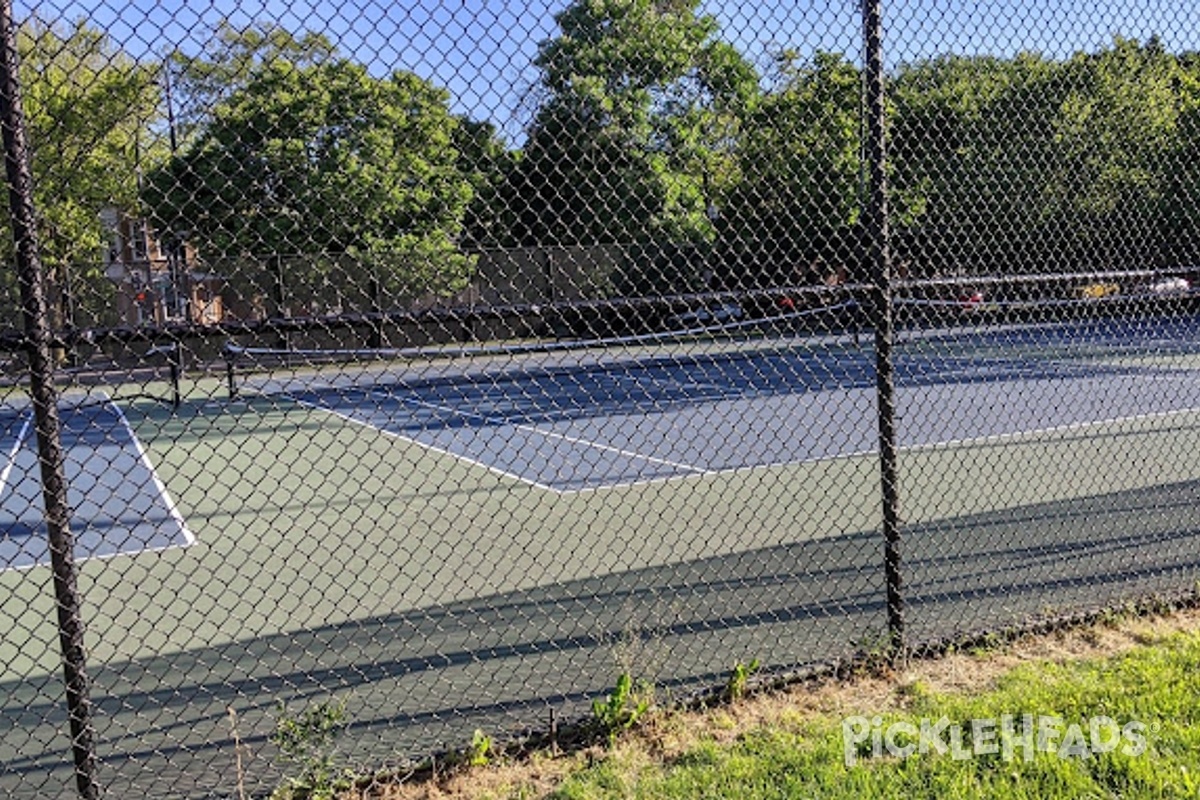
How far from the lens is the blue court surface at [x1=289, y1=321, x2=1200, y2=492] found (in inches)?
369

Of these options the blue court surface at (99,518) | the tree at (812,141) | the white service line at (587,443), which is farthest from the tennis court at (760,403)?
the tree at (812,141)

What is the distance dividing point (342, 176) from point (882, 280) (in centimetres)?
1098

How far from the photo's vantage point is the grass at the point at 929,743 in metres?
2.82

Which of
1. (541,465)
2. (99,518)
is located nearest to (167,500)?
(99,518)

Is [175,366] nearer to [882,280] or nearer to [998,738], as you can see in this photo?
[882,280]

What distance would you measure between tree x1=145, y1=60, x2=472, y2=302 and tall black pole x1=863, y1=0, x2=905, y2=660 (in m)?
3.55

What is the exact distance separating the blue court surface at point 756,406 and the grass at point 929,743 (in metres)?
3.10

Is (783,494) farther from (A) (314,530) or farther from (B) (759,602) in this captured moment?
(A) (314,530)

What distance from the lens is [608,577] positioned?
5461mm

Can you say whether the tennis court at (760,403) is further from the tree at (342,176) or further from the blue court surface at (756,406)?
the tree at (342,176)

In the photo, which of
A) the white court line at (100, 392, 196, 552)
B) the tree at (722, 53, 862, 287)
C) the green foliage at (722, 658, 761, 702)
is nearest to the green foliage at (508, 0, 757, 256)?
the tree at (722, 53, 862, 287)

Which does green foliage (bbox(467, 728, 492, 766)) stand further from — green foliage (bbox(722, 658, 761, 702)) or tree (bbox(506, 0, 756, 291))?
tree (bbox(506, 0, 756, 291))

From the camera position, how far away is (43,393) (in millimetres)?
2727

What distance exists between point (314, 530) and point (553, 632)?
121 inches
